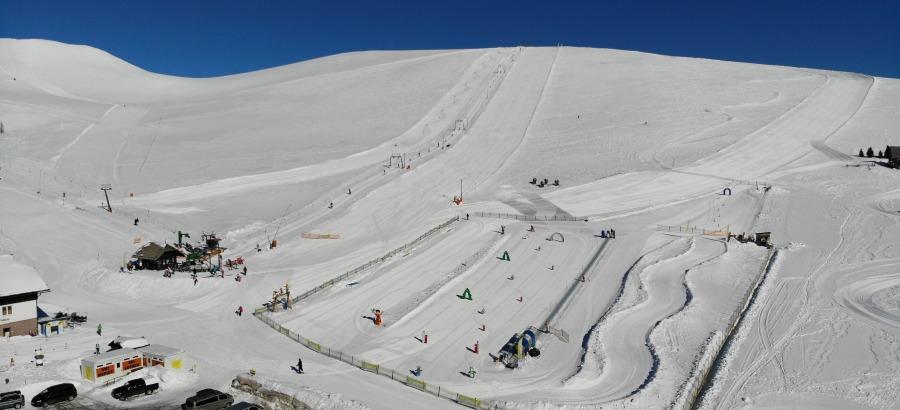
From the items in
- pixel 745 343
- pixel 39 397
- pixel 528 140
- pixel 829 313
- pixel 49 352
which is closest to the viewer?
pixel 39 397

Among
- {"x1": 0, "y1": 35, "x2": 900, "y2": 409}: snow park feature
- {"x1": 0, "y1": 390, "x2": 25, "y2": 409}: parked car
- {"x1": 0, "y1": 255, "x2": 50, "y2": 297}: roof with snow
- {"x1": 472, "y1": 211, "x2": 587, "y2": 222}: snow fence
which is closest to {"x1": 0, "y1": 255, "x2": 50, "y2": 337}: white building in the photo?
{"x1": 0, "y1": 255, "x2": 50, "y2": 297}: roof with snow

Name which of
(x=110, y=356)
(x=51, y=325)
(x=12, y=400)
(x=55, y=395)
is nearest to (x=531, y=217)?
(x=110, y=356)

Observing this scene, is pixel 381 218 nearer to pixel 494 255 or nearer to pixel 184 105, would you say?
pixel 494 255

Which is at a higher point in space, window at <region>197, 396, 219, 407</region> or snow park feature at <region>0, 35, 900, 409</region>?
snow park feature at <region>0, 35, 900, 409</region>

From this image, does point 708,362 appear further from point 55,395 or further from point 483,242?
point 55,395

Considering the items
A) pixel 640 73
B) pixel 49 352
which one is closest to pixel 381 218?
pixel 49 352

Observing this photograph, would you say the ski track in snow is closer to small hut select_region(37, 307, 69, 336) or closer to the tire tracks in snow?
small hut select_region(37, 307, 69, 336)
